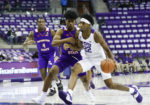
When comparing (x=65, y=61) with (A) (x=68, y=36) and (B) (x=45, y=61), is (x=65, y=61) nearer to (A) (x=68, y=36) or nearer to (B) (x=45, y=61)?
(A) (x=68, y=36)

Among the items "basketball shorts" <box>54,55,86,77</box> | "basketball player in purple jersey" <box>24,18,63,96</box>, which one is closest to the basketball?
"basketball shorts" <box>54,55,86,77</box>

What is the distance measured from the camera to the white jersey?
653 cm

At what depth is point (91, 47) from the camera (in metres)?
6.56

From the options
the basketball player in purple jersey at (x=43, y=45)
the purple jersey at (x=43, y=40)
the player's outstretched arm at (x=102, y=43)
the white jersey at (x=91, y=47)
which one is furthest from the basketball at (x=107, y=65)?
the purple jersey at (x=43, y=40)

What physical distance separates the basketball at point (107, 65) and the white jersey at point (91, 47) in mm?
307

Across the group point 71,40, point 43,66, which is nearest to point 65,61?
point 71,40

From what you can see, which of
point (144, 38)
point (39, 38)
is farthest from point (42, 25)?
point (144, 38)

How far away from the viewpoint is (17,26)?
70.2 feet

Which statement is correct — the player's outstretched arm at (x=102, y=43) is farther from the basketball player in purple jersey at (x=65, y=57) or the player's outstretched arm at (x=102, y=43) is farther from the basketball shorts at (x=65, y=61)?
the basketball shorts at (x=65, y=61)

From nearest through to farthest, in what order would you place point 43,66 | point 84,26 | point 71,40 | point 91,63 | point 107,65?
point 107,65 < point 71,40 < point 84,26 < point 91,63 < point 43,66

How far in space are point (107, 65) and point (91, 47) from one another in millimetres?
529

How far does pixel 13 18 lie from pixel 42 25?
48.3 ft

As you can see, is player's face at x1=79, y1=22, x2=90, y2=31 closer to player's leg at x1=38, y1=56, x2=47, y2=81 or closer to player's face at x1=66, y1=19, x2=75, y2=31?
player's face at x1=66, y1=19, x2=75, y2=31

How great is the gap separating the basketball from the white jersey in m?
0.31
